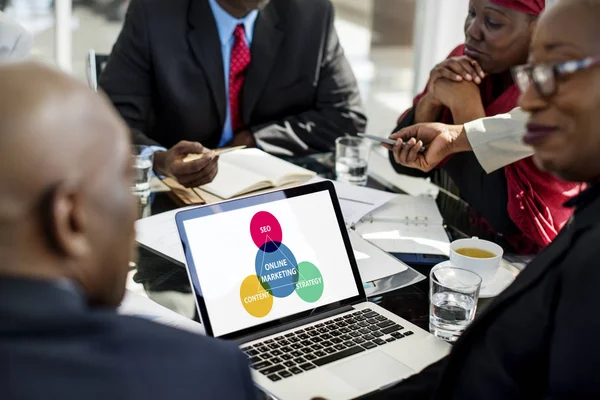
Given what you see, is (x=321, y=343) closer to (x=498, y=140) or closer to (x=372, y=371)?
(x=372, y=371)

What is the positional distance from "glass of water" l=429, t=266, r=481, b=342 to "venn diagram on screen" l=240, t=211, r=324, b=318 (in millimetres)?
196

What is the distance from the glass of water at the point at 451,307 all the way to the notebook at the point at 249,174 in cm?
60

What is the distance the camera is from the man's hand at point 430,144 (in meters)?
1.71

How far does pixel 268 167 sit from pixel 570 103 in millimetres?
1057

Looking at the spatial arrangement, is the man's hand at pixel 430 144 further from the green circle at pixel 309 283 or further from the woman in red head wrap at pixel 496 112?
the green circle at pixel 309 283

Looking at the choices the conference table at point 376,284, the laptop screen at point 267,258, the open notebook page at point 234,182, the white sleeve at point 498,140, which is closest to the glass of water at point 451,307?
the conference table at point 376,284

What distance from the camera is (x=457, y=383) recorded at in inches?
37.5

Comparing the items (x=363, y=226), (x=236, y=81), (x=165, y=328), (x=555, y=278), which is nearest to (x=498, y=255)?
(x=363, y=226)

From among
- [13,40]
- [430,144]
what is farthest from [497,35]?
[13,40]

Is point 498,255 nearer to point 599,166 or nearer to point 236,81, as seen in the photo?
point 599,166

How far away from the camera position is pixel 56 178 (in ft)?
2.09

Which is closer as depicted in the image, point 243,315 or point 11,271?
point 11,271

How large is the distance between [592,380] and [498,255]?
25.1 inches

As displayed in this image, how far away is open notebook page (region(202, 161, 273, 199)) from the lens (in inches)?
67.9
